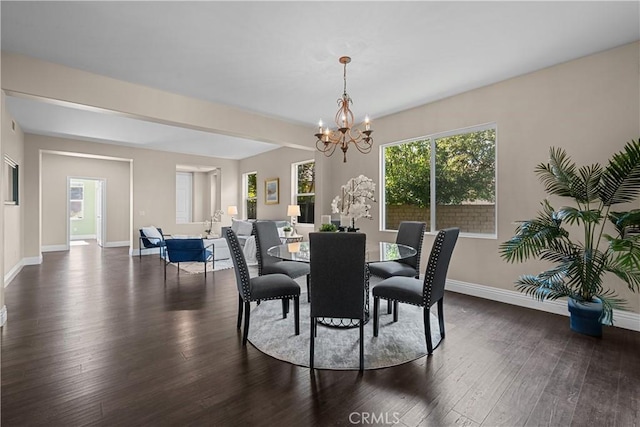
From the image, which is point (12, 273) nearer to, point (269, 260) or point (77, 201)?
point (269, 260)

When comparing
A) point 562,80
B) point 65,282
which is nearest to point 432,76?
point 562,80

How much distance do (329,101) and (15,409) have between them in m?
4.24

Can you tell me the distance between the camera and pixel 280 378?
2.07 meters

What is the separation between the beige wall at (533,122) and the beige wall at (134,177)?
6483 millimetres

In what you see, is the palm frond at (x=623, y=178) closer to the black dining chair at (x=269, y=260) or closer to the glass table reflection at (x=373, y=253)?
the glass table reflection at (x=373, y=253)

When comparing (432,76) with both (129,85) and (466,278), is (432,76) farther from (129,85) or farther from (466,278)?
(129,85)

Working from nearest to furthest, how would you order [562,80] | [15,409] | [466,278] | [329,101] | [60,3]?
[15,409] → [60,3] → [562,80] → [466,278] → [329,101]

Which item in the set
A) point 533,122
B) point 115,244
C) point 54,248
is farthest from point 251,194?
point 533,122

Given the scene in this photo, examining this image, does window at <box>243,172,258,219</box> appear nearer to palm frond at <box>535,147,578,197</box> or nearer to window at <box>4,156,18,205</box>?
window at <box>4,156,18,205</box>

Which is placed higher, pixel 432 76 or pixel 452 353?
pixel 432 76

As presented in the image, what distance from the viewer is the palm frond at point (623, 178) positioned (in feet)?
8.06

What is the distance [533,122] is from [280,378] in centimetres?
375

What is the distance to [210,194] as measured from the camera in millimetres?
10992

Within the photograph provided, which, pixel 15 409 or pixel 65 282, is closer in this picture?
pixel 15 409
